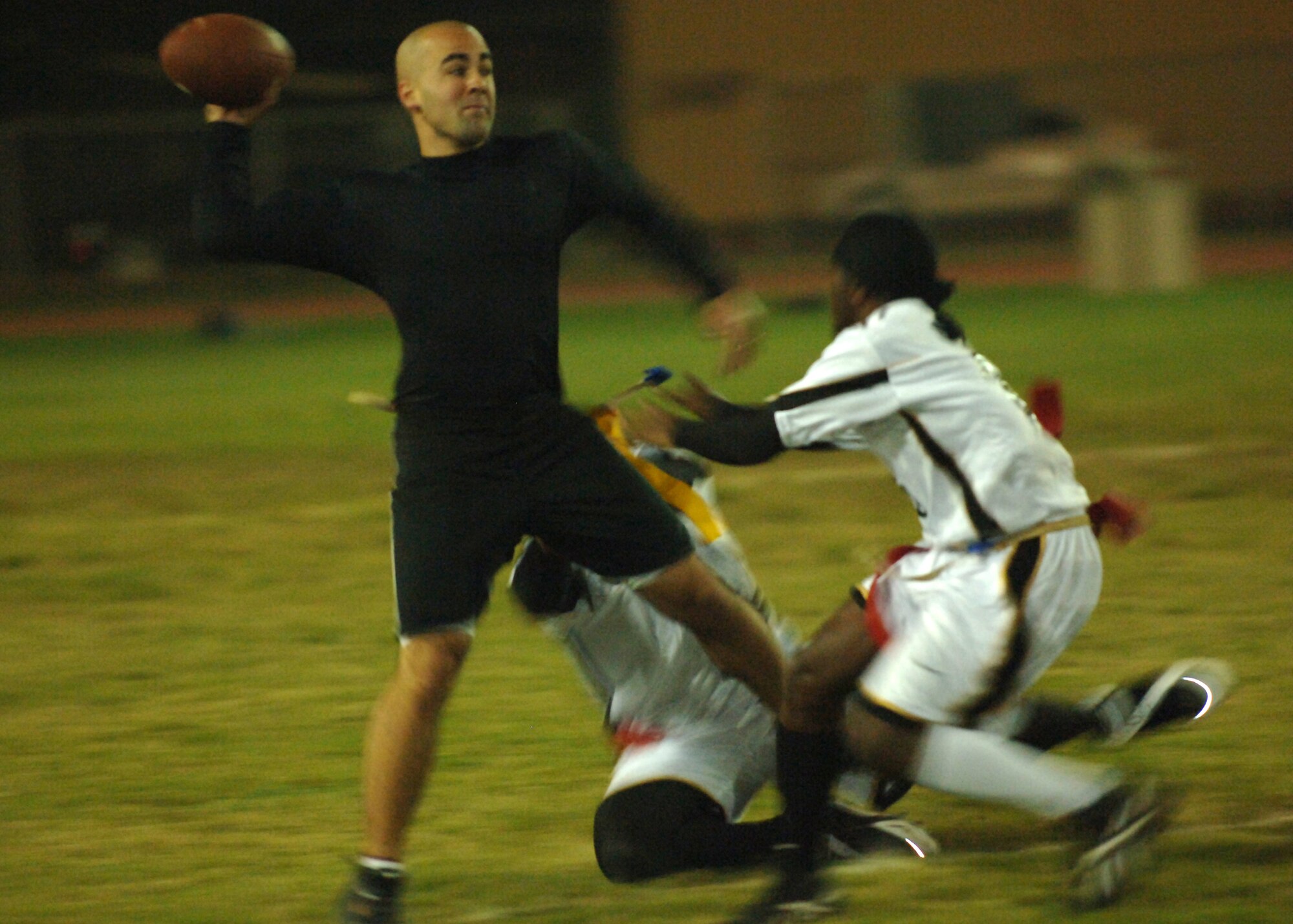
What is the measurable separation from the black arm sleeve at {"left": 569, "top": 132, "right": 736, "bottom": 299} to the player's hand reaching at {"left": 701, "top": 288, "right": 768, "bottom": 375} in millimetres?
42

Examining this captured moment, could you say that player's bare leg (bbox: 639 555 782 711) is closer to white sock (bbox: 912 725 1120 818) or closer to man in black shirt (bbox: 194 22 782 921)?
man in black shirt (bbox: 194 22 782 921)

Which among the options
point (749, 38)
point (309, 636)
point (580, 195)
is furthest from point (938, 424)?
point (749, 38)

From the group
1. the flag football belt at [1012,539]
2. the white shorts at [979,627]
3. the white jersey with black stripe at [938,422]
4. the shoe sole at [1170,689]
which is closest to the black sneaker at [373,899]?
the white shorts at [979,627]

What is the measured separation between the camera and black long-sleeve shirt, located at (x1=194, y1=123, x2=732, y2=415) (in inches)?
156

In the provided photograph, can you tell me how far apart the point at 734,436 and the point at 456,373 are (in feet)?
2.07

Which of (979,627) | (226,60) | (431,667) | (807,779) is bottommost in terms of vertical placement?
(807,779)

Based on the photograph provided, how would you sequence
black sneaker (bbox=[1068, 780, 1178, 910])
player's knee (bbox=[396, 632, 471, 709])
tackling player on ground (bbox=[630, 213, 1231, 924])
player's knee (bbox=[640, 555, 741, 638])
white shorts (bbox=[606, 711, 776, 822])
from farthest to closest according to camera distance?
white shorts (bbox=[606, 711, 776, 822]) < player's knee (bbox=[640, 555, 741, 638]) < player's knee (bbox=[396, 632, 471, 709]) < tackling player on ground (bbox=[630, 213, 1231, 924]) < black sneaker (bbox=[1068, 780, 1178, 910])

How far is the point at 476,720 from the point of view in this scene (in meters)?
5.53

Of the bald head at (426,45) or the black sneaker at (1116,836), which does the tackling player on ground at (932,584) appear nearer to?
the black sneaker at (1116,836)

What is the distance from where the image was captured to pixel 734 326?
14.2 feet

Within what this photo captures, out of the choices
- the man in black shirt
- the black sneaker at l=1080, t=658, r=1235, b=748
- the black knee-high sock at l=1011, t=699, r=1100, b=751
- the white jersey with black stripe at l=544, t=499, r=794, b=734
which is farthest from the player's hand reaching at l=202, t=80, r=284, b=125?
the black sneaker at l=1080, t=658, r=1235, b=748

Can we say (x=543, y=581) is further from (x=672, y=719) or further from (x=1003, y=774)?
(x=1003, y=774)

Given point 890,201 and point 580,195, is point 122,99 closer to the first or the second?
point 890,201

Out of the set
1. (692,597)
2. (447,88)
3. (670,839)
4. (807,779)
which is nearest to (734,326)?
(692,597)
